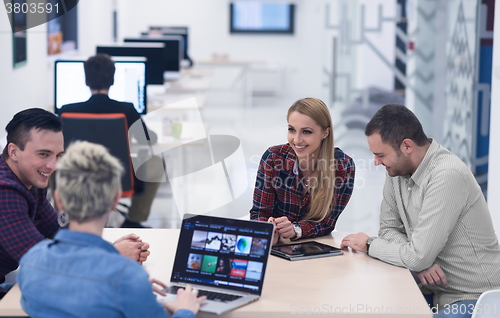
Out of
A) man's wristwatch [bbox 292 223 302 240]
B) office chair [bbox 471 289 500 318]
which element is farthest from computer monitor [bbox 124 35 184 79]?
office chair [bbox 471 289 500 318]

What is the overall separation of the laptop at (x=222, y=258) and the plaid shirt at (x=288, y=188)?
24.7 inches

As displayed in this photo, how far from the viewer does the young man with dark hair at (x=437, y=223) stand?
75.6 inches

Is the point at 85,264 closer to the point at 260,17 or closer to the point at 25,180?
the point at 25,180

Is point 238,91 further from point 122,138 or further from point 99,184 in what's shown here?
point 99,184

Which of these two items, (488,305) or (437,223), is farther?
(437,223)

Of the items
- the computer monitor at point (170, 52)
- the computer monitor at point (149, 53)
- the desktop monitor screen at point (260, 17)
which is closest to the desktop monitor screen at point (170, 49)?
the computer monitor at point (170, 52)

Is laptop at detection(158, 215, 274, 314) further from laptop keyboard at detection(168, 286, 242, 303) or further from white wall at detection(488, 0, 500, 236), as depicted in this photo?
white wall at detection(488, 0, 500, 236)

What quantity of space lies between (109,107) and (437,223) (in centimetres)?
233

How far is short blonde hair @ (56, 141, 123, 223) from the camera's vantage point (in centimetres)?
134

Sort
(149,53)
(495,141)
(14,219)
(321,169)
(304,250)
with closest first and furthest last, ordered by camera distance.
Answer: (14,219), (304,250), (321,169), (495,141), (149,53)

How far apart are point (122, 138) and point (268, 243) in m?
1.94

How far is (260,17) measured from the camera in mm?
11883

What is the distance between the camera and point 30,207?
196 centimetres

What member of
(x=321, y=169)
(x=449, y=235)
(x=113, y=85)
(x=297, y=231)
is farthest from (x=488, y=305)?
(x=113, y=85)
